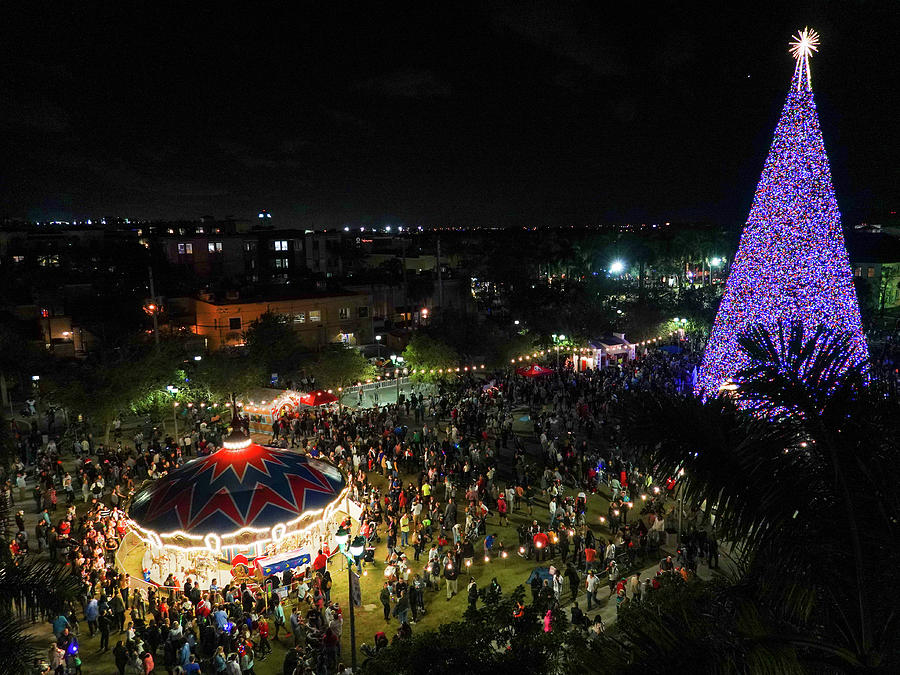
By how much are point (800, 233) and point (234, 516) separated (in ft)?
56.0

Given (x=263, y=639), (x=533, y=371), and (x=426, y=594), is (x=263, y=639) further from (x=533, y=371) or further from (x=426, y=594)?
(x=533, y=371)

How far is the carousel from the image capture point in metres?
16.2

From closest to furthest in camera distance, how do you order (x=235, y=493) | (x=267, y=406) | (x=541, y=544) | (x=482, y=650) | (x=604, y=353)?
(x=482, y=650), (x=541, y=544), (x=235, y=493), (x=267, y=406), (x=604, y=353)

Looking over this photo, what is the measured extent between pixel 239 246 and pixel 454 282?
2634cm

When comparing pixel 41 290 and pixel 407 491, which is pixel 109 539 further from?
pixel 41 290

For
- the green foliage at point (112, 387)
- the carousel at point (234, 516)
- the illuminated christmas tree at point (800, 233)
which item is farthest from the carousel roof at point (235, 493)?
the illuminated christmas tree at point (800, 233)

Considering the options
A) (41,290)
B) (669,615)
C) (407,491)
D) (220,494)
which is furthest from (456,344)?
(669,615)

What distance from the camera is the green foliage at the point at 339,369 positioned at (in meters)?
33.4

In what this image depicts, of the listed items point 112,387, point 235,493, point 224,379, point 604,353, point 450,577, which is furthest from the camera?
point 604,353

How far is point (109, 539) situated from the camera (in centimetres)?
1723

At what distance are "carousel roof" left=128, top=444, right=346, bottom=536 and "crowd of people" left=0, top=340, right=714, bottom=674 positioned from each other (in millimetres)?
1429

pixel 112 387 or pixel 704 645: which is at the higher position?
pixel 704 645

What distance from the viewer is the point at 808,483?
468 centimetres

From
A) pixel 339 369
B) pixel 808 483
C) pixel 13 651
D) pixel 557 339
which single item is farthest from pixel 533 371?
pixel 808 483
